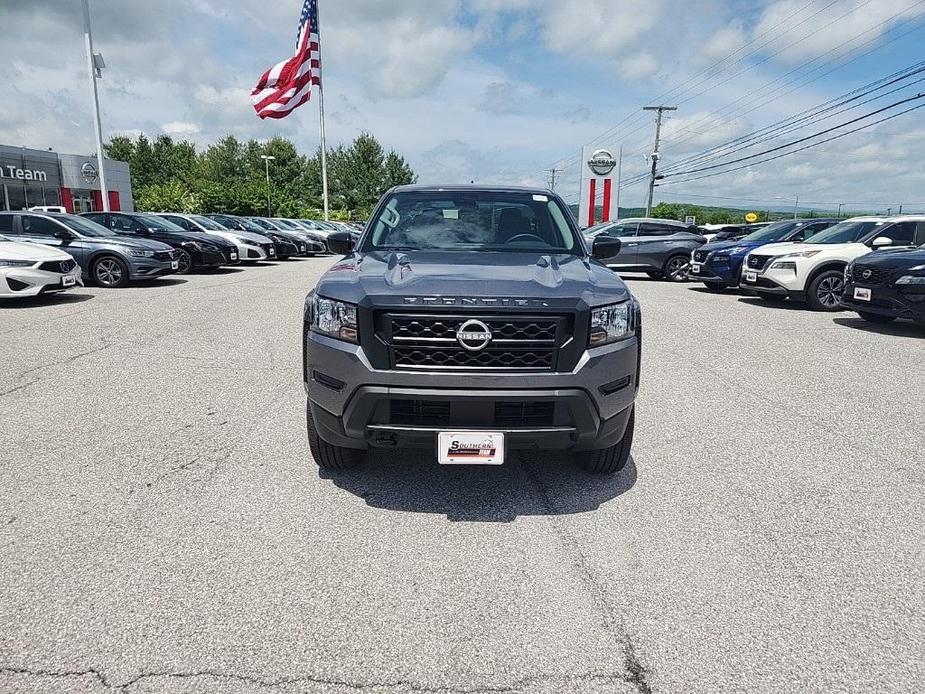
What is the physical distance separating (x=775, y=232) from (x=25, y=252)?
47.0ft

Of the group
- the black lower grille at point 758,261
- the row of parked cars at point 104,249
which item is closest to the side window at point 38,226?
the row of parked cars at point 104,249

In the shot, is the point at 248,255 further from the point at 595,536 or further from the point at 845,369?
the point at 595,536

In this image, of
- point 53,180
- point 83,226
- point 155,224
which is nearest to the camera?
point 83,226

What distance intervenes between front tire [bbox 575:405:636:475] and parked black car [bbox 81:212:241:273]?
45.6 ft

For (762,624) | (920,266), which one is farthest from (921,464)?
(920,266)

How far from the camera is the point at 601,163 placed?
2888 cm

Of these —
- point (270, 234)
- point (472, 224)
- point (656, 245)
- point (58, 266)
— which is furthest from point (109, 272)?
point (656, 245)

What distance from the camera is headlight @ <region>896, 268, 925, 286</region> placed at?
8141 millimetres

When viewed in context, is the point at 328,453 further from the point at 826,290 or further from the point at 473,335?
the point at 826,290

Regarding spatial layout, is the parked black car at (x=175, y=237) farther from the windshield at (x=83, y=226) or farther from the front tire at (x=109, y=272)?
the front tire at (x=109, y=272)

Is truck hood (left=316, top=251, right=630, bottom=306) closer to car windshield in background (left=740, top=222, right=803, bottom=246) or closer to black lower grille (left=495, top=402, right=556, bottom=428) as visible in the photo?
black lower grille (left=495, top=402, right=556, bottom=428)

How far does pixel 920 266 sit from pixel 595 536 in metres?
7.75

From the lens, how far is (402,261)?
141 inches

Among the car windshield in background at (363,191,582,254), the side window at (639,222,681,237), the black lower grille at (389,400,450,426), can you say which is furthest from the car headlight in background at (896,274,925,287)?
the side window at (639,222,681,237)
